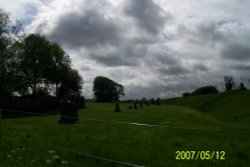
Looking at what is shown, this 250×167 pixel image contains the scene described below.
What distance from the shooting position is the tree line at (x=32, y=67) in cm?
7494

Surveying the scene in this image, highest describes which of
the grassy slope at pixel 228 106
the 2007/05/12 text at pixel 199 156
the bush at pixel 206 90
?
the bush at pixel 206 90

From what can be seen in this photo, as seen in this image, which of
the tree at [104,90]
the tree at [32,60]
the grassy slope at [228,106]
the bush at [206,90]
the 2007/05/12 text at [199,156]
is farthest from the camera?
the bush at [206,90]

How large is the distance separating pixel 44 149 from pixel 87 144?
5.91ft

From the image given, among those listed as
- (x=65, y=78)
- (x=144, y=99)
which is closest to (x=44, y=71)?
(x=65, y=78)

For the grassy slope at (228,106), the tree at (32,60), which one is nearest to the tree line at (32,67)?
the tree at (32,60)

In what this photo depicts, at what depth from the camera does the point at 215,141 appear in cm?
1595

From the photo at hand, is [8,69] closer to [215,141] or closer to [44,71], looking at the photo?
[44,71]

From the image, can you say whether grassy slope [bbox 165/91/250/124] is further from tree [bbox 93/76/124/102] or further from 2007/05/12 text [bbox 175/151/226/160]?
2007/05/12 text [bbox 175/151/226/160]

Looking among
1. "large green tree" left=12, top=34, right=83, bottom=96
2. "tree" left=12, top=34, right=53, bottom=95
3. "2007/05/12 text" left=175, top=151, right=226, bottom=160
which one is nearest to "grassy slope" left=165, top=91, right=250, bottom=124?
"large green tree" left=12, top=34, right=83, bottom=96

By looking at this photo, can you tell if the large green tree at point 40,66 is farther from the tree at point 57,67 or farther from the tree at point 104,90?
the tree at point 104,90

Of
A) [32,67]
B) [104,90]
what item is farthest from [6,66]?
[104,90]

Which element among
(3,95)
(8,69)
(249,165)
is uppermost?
(8,69)

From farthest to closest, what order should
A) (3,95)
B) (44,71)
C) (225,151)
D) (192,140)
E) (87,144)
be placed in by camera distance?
(44,71), (3,95), (192,140), (87,144), (225,151)

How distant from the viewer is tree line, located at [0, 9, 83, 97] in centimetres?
7494
